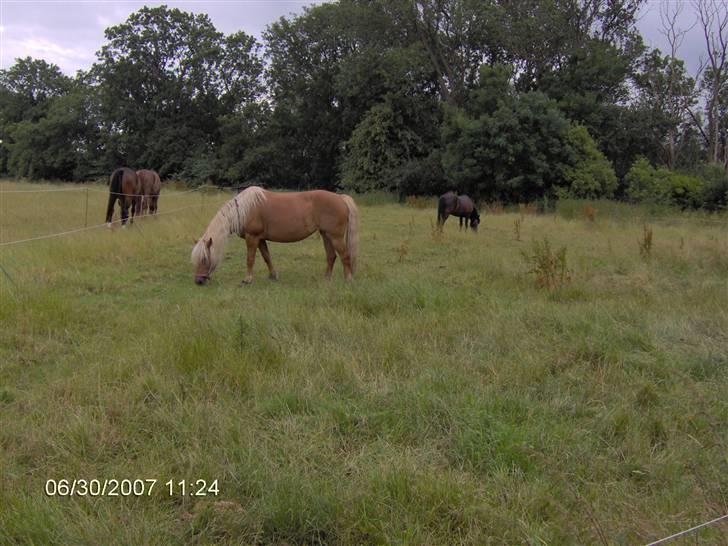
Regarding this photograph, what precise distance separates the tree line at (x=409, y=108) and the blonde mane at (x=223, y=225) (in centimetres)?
1821

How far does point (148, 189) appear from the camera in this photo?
519 inches

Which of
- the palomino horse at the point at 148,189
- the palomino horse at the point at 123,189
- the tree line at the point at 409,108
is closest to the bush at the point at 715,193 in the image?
the tree line at the point at 409,108

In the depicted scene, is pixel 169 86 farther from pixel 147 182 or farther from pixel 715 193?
pixel 715 193

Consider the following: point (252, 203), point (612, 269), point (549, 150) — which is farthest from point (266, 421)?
point (549, 150)

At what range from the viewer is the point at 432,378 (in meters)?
3.39

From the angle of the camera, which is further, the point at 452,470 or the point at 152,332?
the point at 152,332

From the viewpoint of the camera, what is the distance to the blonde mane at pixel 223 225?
6.89 meters

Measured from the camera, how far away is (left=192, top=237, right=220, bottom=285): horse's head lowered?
22.5 feet

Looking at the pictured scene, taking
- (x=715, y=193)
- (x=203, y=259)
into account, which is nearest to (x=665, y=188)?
Answer: (x=715, y=193)

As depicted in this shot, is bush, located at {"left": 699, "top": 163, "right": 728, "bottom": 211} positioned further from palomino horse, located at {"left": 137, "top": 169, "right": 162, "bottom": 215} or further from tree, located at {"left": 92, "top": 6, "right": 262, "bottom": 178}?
tree, located at {"left": 92, "top": 6, "right": 262, "bottom": 178}

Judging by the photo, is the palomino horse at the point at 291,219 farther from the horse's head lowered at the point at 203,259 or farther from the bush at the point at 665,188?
the bush at the point at 665,188

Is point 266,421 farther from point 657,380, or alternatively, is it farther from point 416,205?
point 416,205

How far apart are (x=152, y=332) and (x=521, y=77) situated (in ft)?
101
